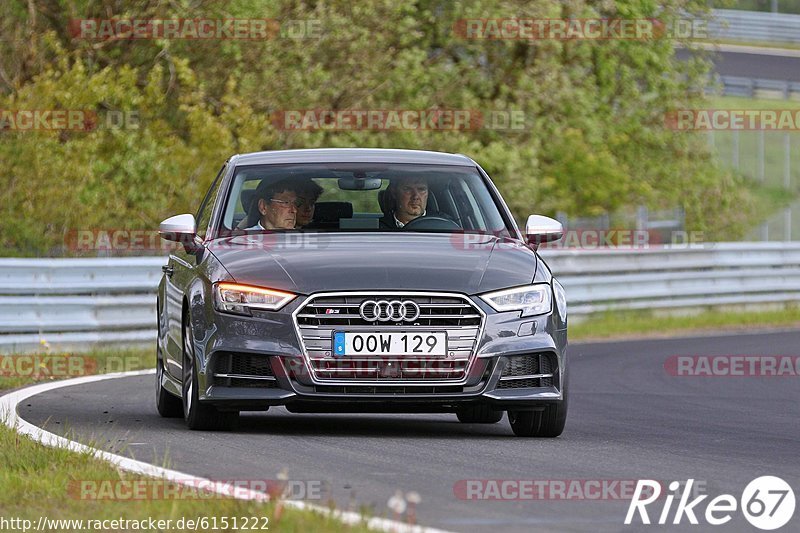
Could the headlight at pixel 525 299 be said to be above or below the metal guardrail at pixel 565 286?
above

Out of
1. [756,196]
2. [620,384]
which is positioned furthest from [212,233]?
[756,196]

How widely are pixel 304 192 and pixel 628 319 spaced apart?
13.1m

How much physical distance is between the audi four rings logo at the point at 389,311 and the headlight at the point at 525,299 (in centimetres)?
40

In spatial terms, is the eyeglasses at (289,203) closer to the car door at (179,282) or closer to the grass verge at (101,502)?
the car door at (179,282)

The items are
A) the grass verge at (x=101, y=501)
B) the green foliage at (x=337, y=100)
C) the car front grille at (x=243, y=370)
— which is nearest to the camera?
the grass verge at (x=101, y=501)

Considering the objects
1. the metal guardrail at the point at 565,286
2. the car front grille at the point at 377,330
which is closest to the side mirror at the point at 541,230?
the car front grille at the point at 377,330

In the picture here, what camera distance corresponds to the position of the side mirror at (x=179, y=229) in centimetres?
1034

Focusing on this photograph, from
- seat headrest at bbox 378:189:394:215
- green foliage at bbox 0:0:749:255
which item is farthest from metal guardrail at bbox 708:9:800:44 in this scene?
seat headrest at bbox 378:189:394:215

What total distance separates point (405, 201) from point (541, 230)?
814 millimetres

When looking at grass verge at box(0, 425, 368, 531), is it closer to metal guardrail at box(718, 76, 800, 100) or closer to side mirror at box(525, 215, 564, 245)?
side mirror at box(525, 215, 564, 245)

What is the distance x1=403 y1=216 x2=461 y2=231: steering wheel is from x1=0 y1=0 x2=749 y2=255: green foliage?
412 inches

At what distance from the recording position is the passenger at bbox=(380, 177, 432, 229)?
34.7 ft

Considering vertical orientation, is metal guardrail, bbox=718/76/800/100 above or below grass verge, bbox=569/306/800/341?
below

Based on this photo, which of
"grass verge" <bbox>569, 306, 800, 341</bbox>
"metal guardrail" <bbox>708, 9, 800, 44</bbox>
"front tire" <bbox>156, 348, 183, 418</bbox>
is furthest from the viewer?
"metal guardrail" <bbox>708, 9, 800, 44</bbox>
